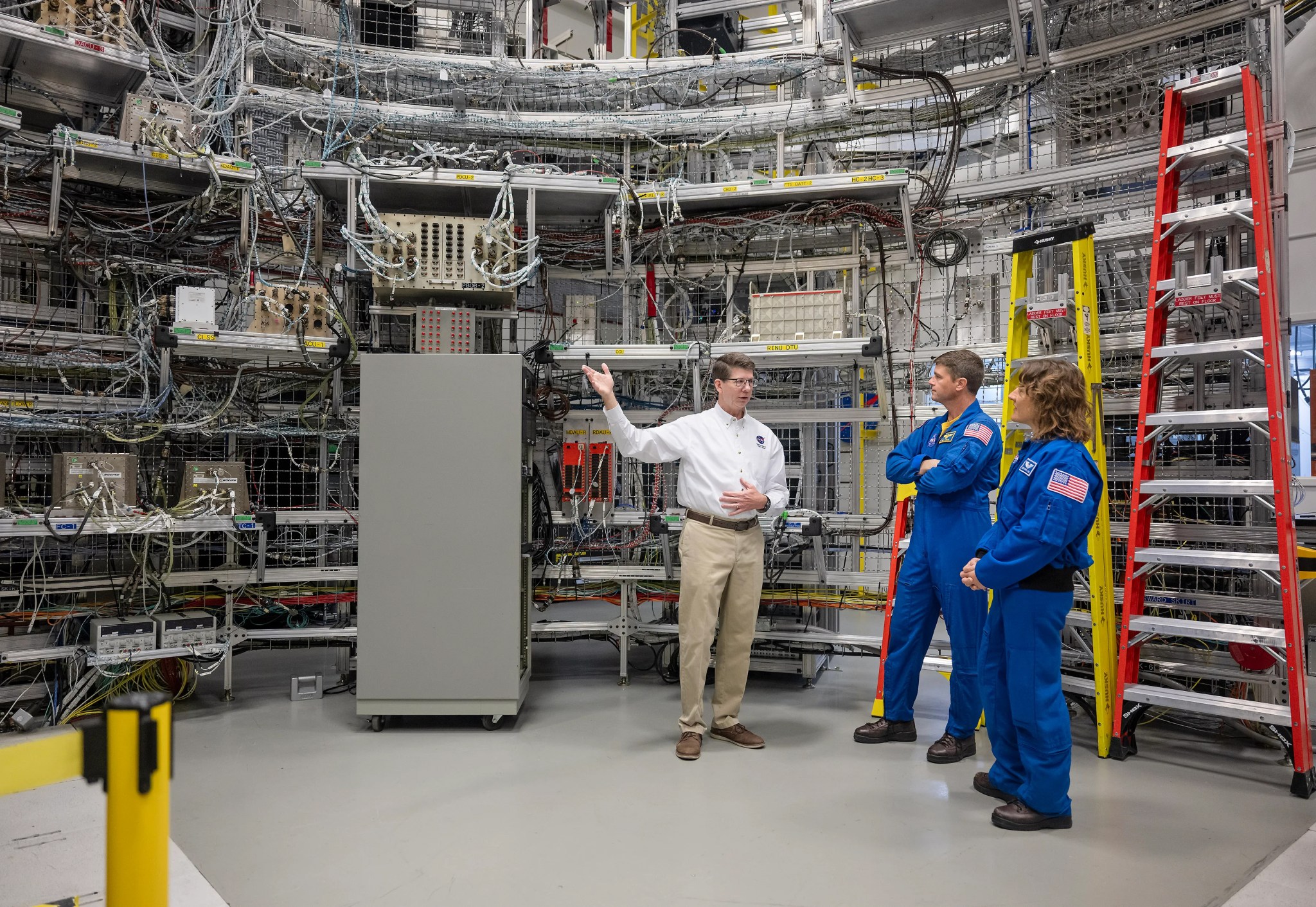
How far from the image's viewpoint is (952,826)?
2.53 m

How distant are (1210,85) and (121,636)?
4953mm

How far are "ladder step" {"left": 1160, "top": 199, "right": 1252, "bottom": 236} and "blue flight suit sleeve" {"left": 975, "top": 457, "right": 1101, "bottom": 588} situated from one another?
1.39 meters

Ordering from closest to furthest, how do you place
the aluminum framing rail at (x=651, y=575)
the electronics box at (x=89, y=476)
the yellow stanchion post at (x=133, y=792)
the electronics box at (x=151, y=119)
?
the yellow stanchion post at (x=133, y=792)
the electronics box at (x=89, y=476)
the electronics box at (x=151, y=119)
the aluminum framing rail at (x=651, y=575)

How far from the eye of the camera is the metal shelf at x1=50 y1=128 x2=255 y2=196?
3.81 meters

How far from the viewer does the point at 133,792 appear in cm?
109

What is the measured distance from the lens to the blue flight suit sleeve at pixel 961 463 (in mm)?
3004

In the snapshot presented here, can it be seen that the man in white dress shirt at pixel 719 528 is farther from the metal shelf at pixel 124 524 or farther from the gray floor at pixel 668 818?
the metal shelf at pixel 124 524

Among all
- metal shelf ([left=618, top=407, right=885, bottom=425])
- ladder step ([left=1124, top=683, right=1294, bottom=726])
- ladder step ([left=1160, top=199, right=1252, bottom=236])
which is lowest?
ladder step ([left=1124, top=683, right=1294, bottom=726])

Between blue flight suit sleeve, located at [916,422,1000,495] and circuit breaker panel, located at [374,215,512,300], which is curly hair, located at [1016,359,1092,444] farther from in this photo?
circuit breaker panel, located at [374,215,512,300]

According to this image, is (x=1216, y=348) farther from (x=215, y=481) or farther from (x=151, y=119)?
(x=151, y=119)

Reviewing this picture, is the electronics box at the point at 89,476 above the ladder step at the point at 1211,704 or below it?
above

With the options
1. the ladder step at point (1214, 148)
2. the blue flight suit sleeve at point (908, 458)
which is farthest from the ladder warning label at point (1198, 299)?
the blue flight suit sleeve at point (908, 458)

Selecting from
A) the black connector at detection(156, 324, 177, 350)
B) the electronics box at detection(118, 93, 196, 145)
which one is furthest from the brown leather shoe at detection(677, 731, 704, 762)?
the electronics box at detection(118, 93, 196, 145)

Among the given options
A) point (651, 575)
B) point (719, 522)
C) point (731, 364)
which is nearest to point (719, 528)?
point (719, 522)
